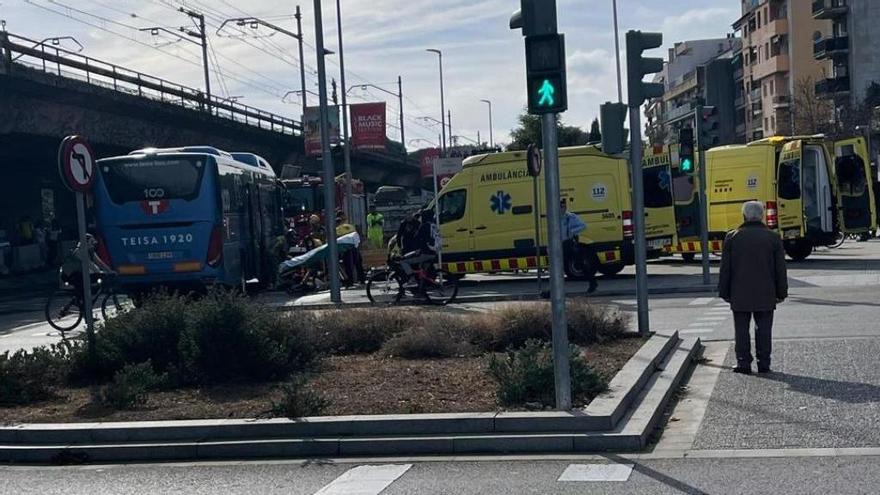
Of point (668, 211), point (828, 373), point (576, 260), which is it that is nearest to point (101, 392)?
point (828, 373)

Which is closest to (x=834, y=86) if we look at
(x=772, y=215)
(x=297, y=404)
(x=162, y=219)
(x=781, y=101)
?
(x=781, y=101)

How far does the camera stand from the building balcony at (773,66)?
276 feet

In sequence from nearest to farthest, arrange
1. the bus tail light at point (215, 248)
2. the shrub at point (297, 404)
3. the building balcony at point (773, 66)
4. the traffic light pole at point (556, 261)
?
1. the traffic light pole at point (556, 261)
2. the shrub at point (297, 404)
3. the bus tail light at point (215, 248)
4. the building balcony at point (773, 66)

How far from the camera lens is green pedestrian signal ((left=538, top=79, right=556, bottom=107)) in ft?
30.2

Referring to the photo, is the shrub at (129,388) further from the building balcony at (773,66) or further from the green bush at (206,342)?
the building balcony at (773,66)

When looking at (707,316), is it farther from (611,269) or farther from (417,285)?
(611,269)

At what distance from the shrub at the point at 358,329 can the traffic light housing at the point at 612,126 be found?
10.1 feet

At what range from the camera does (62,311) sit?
21688 mm

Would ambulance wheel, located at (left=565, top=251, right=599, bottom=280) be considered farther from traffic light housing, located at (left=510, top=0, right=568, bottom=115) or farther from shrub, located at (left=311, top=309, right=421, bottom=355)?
traffic light housing, located at (left=510, top=0, right=568, bottom=115)

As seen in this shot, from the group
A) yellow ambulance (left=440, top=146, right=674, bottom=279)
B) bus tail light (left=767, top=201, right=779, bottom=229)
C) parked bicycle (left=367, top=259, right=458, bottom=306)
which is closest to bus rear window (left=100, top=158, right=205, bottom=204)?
parked bicycle (left=367, top=259, right=458, bottom=306)

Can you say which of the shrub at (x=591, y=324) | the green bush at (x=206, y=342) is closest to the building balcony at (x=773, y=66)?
the shrub at (x=591, y=324)

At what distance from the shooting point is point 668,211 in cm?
2784

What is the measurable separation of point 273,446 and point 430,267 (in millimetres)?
13837

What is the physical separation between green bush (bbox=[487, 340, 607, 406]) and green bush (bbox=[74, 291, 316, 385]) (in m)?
2.68
